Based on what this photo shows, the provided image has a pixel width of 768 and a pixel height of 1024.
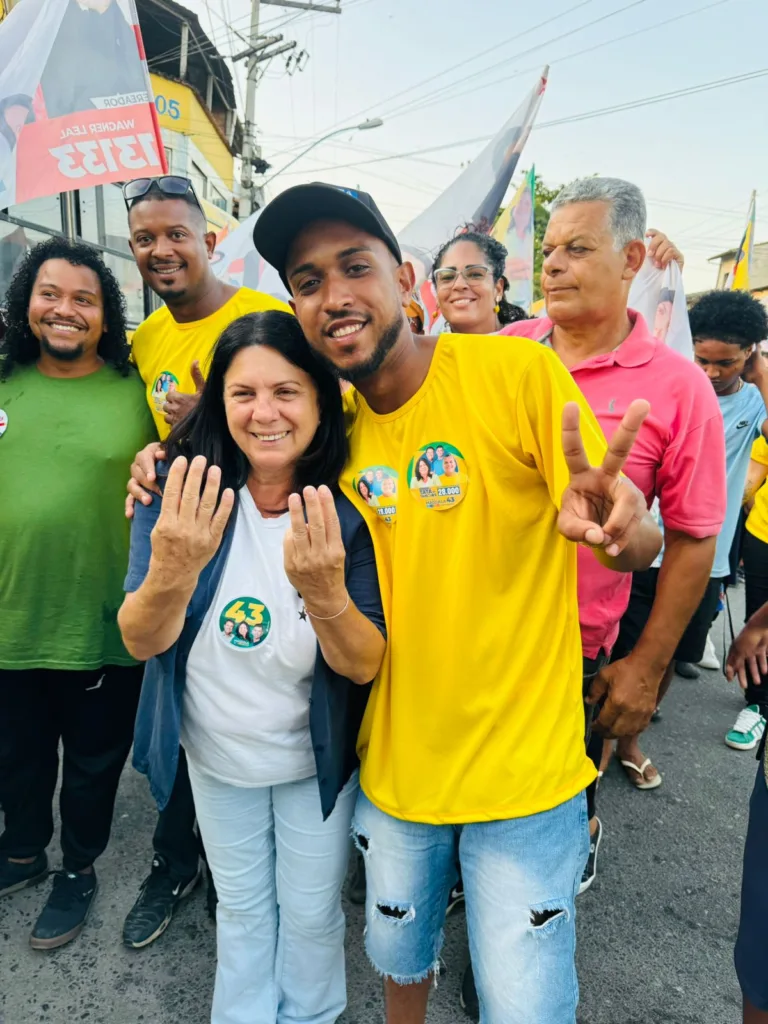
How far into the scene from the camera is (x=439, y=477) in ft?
4.42

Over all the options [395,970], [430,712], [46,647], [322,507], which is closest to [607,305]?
[322,507]

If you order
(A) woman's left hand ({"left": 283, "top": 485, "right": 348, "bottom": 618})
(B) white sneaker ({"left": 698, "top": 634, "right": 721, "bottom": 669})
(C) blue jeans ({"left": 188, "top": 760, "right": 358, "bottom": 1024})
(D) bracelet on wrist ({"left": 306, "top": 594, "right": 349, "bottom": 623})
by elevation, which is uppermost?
(A) woman's left hand ({"left": 283, "top": 485, "right": 348, "bottom": 618})

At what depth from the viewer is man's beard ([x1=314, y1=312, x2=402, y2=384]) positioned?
1.40m

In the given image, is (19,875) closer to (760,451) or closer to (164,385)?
(164,385)

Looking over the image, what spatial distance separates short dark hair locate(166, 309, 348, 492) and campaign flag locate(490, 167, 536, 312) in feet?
13.8

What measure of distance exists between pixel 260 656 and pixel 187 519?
1.29 ft

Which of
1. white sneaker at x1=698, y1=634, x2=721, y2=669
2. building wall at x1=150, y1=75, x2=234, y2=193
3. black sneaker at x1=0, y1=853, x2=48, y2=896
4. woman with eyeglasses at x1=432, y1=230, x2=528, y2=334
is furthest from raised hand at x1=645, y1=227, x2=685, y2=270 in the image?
building wall at x1=150, y1=75, x2=234, y2=193

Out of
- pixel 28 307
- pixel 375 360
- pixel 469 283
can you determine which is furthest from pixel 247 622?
pixel 469 283

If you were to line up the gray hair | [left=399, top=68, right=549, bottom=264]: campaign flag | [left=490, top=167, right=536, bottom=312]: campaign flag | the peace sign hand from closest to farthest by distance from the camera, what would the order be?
the peace sign hand → the gray hair → [left=399, top=68, right=549, bottom=264]: campaign flag → [left=490, top=167, right=536, bottom=312]: campaign flag

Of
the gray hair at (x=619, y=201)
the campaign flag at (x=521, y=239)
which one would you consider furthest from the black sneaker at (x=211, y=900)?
the campaign flag at (x=521, y=239)

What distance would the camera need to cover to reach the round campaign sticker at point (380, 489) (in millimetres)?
1403

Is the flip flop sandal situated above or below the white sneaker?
above

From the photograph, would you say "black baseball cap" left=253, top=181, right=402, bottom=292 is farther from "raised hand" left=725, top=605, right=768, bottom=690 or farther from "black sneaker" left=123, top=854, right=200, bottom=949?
"black sneaker" left=123, top=854, right=200, bottom=949

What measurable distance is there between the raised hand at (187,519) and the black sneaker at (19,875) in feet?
5.76
